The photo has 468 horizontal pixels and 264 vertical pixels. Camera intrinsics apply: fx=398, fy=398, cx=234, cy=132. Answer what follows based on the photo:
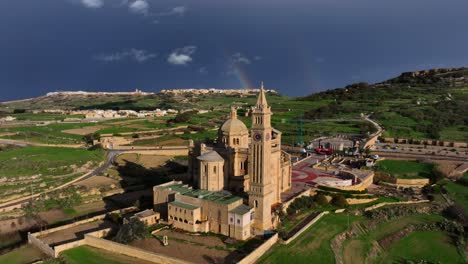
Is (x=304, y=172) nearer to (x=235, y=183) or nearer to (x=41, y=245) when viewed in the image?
(x=235, y=183)

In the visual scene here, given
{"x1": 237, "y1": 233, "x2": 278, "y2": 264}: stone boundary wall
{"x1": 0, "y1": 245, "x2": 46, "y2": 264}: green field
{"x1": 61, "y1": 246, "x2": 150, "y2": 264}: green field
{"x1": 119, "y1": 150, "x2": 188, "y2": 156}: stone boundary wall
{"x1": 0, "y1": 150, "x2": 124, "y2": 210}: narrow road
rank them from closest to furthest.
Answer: {"x1": 237, "y1": 233, "x2": 278, "y2": 264}: stone boundary wall
{"x1": 61, "y1": 246, "x2": 150, "y2": 264}: green field
{"x1": 0, "y1": 245, "x2": 46, "y2": 264}: green field
{"x1": 0, "y1": 150, "x2": 124, "y2": 210}: narrow road
{"x1": 119, "y1": 150, "x2": 188, "y2": 156}: stone boundary wall

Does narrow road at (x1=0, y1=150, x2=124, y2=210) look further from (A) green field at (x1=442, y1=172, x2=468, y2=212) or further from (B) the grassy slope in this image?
(A) green field at (x1=442, y1=172, x2=468, y2=212)

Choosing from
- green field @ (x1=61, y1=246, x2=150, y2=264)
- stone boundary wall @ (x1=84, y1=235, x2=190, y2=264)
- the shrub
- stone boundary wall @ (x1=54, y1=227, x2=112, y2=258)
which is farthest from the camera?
the shrub

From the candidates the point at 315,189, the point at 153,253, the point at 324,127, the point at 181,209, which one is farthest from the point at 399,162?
the point at 153,253

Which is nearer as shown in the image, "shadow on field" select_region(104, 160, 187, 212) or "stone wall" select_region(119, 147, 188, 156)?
"shadow on field" select_region(104, 160, 187, 212)

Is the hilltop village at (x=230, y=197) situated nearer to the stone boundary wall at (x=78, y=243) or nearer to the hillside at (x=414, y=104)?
the stone boundary wall at (x=78, y=243)

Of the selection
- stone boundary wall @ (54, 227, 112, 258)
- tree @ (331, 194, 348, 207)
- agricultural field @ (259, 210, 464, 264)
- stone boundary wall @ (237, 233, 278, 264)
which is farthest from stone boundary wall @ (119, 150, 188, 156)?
stone boundary wall @ (237, 233, 278, 264)

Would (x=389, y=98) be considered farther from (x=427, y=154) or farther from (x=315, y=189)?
(x=315, y=189)

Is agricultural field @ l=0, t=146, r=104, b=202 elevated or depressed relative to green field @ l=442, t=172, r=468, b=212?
elevated
